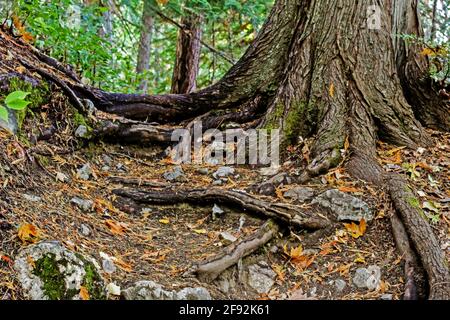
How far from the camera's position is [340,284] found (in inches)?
Answer: 132

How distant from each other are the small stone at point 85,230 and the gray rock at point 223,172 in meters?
1.45

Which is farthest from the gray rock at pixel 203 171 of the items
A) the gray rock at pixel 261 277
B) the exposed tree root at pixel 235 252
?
the gray rock at pixel 261 277

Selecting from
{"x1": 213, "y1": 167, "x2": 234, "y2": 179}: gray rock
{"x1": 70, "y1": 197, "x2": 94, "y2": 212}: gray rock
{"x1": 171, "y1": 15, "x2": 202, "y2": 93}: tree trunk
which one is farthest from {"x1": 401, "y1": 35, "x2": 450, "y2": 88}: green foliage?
{"x1": 171, "y1": 15, "x2": 202, "y2": 93}: tree trunk

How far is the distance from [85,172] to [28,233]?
4.75ft

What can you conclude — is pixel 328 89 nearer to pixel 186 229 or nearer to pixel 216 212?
pixel 216 212

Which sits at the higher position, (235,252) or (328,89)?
(328,89)

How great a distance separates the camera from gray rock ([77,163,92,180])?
14.1 ft

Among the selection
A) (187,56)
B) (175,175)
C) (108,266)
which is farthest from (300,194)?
(187,56)

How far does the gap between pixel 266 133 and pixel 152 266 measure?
1.98 meters

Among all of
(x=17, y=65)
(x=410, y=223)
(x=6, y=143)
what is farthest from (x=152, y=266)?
(x=17, y=65)

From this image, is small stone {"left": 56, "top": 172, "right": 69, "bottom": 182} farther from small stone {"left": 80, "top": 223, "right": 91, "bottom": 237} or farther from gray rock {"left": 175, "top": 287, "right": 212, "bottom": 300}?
gray rock {"left": 175, "top": 287, "right": 212, "bottom": 300}

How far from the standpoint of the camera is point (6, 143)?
3.72 meters

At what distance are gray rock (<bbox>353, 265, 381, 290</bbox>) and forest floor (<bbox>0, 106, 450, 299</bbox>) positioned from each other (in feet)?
0.13
